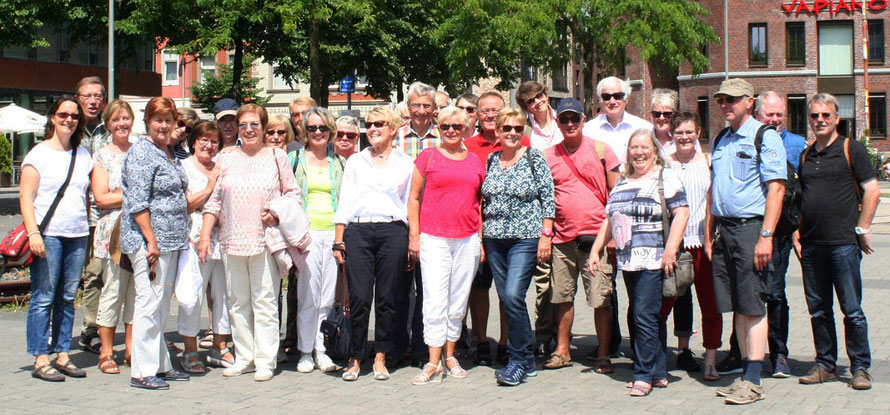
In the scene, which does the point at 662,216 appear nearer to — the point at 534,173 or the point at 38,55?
the point at 534,173

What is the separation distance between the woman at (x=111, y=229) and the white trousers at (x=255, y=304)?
790 millimetres

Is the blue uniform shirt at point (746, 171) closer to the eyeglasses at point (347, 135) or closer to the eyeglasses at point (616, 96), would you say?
the eyeglasses at point (616, 96)

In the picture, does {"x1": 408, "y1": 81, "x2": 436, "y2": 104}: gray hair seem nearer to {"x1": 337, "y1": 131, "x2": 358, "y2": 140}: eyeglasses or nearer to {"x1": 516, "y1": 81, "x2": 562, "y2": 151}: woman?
{"x1": 337, "y1": 131, "x2": 358, "y2": 140}: eyeglasses

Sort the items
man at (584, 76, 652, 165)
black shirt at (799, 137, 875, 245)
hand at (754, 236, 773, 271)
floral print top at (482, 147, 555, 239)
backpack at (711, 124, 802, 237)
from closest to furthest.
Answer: hand at (754, 236, 773, 271)
backpack at (711, 124, 802, 237)
black shirt at (799, 137, 875, 245)
floral print top at (482, 147, 555, 239)
man at (584, 76, 652, 165)

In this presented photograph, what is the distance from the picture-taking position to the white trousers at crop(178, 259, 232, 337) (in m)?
7.23

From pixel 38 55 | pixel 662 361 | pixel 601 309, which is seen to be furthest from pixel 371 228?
pixel 38 55

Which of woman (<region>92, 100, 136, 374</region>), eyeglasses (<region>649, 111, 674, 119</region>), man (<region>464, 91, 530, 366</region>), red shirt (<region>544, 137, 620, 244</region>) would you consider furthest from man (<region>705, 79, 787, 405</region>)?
woman (<region>92, 100, 136, 374</region>)

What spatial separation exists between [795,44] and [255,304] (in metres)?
52.1

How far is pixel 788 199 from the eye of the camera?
21.5 feet

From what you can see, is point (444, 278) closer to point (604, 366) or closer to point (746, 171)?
point (604, 366)

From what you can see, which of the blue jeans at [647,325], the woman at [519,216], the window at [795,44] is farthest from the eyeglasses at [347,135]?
the window at [795,44]

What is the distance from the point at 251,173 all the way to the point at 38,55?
4186cm

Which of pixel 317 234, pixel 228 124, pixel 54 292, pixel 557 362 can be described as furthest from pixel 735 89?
pixel 54 292

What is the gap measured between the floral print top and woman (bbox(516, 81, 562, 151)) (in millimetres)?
779
